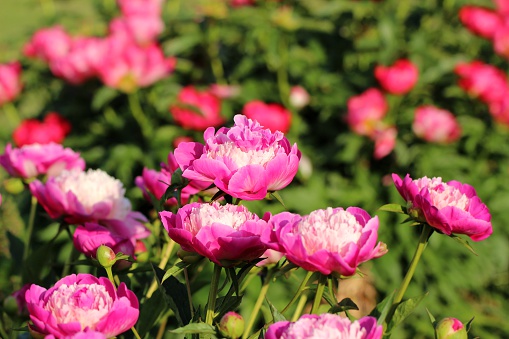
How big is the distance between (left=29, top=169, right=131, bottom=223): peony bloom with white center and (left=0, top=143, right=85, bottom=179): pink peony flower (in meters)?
0.07

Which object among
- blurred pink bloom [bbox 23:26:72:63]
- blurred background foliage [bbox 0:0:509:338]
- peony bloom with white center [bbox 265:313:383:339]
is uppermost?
peony bloom with white center [bbox 265:313:383:339]

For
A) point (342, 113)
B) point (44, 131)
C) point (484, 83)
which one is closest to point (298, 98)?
point (342, 113)

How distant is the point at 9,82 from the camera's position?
305 cm

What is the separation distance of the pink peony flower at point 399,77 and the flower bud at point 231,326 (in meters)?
2.11

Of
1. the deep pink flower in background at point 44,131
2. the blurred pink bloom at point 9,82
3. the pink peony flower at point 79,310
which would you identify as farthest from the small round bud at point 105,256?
the blurred pink bloom at point 9,82

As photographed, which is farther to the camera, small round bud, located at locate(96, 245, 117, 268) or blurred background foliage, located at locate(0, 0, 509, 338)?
blurred background foliage, located at locate(0, 0, 509, 338)

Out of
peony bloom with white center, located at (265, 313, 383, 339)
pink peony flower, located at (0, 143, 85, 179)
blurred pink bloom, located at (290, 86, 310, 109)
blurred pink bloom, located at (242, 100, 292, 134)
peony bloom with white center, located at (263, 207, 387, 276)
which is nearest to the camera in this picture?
peony bloom with white center, located at (265, 313, 383, 339)

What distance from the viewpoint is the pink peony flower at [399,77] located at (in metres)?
2.79

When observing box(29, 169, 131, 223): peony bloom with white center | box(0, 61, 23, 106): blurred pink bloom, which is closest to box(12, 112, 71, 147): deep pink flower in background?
box(0, 61, 23, 106): blurred pink bloom

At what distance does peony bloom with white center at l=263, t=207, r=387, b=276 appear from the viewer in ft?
2.57

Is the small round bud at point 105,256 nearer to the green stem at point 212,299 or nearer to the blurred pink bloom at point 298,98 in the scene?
the green stem at point 212,299

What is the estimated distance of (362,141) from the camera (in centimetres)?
285

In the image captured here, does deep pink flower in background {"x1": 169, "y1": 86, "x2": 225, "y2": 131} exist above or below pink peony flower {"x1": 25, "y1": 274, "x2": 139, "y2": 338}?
below

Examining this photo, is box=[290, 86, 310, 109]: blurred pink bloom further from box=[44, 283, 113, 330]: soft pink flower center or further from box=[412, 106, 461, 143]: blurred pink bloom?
box=[44, 283, 113, 330]: soft pink flower center
